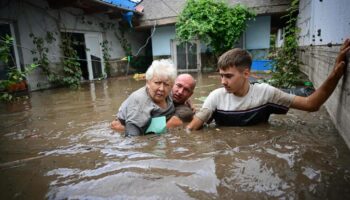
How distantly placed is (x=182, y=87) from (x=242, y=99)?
83 cm

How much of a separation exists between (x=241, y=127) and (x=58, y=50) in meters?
9.86

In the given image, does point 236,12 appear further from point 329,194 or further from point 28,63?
point 329,194

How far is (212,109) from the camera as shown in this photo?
285 cm

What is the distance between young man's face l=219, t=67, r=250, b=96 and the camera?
2609 mm

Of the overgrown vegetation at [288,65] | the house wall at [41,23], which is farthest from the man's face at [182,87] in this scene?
the house wall at [41,23]

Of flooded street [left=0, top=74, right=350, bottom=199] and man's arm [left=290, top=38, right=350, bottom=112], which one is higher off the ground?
man's arm [left=290, top=38, right=350, bottom=112]

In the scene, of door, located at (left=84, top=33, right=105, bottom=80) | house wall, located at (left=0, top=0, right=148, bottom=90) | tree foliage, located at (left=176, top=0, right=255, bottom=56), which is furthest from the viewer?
door, located at (left=84, top=33, right=105, bottom=80)

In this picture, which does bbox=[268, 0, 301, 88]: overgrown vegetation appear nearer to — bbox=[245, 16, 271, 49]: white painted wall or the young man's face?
A: the young man's face

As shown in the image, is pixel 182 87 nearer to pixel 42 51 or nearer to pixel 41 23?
pixel 42 51

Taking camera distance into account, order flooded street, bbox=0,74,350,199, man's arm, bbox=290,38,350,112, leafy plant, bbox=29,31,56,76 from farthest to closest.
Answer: leafy plant, bbox=29,31,56,76, man's arm, bbox=290,38,350,112, flooded street, bbox=0,74,350,199

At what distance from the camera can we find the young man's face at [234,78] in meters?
2.61

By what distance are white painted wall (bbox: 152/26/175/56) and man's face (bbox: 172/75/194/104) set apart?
501 inches

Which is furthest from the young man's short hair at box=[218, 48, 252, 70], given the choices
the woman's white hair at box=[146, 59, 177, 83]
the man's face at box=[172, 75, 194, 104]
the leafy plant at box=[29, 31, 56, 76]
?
the leafy plant at box=[29, 31, 56, 76]

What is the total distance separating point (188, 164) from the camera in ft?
6.82
